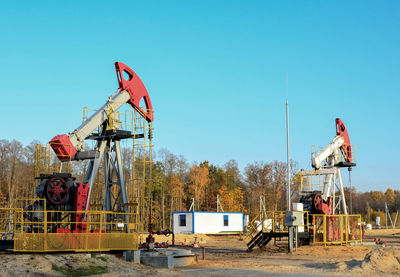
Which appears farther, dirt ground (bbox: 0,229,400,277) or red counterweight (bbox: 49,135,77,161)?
red counterweight (bbox: 49,135,77,161)

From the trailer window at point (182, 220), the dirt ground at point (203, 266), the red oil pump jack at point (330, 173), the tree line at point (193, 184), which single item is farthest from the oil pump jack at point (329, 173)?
the tree line at point (193, 184)

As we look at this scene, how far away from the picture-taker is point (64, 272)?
14125 millimetres

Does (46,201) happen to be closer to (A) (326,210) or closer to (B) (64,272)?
(B) (64,272)

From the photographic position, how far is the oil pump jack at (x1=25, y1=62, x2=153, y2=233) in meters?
18.2

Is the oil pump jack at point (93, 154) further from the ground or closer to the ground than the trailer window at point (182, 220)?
further from the ground

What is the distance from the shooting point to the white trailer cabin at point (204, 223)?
38969 millimetres

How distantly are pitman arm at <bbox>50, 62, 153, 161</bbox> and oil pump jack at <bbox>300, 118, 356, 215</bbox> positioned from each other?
10.9m

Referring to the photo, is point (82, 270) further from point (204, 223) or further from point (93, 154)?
point (204, 223)

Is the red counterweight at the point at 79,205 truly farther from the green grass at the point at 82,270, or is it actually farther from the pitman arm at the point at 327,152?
the pitman arm at the point at 327,152

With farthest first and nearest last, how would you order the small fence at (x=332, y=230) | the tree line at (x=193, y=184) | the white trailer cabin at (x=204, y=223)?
the tree line at (x=193, y=184) < the white trailer cabin at (x=204, y=223) < the small fence at (x=332, y=230)

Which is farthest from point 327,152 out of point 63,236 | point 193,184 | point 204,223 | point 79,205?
point 193,184

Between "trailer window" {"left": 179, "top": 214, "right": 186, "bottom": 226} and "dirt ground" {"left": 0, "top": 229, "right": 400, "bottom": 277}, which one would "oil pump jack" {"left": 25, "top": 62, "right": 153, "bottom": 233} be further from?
"trailer window" {"left": 179, "top": 214, "right": 186, "bottom": 226}

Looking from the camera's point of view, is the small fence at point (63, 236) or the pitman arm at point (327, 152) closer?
the small fence at point (63, 236)

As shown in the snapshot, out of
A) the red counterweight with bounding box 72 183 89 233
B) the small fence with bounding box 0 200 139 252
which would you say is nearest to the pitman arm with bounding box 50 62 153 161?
the red counterweight with bounding box 72 183 89 233
